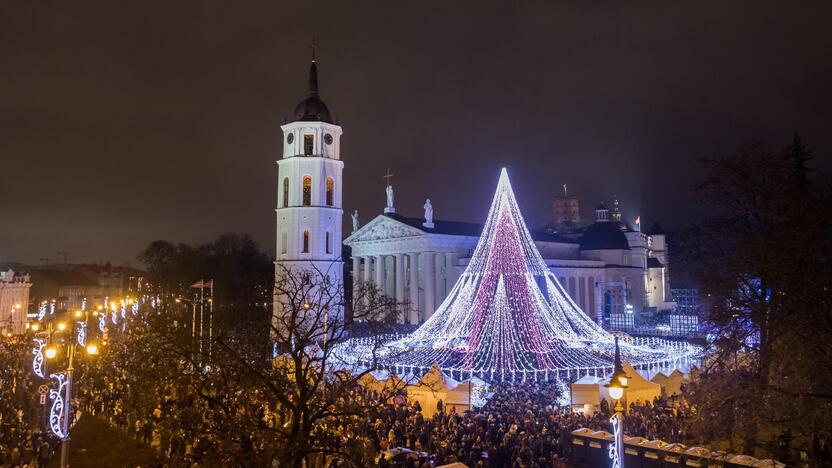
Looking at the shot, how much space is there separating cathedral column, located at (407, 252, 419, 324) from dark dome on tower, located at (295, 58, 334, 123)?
692 inches

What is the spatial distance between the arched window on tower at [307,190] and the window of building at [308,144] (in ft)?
7.50

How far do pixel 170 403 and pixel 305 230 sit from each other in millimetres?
38348

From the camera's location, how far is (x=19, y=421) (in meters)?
19.2

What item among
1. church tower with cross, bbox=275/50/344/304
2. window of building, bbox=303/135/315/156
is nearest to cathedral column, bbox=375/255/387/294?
church tower with cross, bbox=275/50/344/304

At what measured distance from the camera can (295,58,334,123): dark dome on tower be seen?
54.7m

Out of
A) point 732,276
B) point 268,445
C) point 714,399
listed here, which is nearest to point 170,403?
point 268,445

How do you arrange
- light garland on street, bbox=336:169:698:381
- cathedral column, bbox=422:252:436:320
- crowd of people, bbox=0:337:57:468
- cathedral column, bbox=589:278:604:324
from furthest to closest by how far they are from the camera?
cathedral column, bbox=589:278:604:324
cathedral column, bbox=422:252:436:320
light garland on street, bbox=336:169:698:381
crowd of people, bbox=0:337:57:468

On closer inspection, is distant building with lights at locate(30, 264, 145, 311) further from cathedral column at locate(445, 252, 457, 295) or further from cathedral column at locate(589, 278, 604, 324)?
cathedral column at locate(589, 278, 604, 324)

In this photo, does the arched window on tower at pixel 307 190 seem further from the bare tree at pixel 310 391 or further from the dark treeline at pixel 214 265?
the bare tree at pixel 310 391

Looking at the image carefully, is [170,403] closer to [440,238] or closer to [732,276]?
[732,276]

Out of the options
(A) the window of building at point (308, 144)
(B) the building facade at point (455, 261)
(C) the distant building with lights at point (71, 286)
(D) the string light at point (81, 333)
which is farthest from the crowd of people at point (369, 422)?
(C) the distant building with lights at point (71, 286)

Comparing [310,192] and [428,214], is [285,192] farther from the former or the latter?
[428,214]

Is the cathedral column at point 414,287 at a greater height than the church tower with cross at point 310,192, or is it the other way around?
the church tower with cross at point 310,192

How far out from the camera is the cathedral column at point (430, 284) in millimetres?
61719
